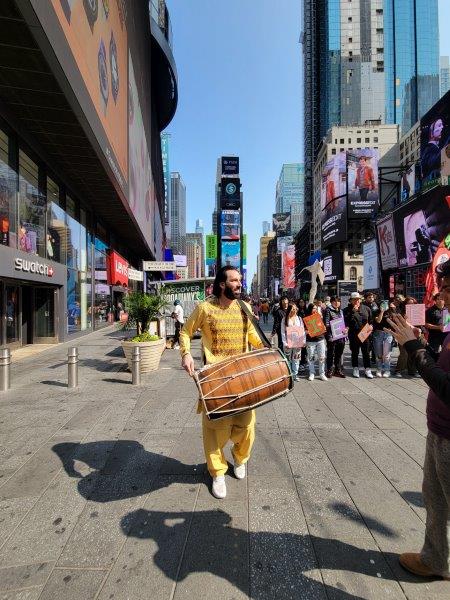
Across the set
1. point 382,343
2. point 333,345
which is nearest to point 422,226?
point 382,343

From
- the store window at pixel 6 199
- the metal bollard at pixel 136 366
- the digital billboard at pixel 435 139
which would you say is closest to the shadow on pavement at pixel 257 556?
the metal bollard at pixel 136 366

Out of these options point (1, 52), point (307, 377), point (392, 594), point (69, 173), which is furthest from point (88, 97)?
point (392, 594)

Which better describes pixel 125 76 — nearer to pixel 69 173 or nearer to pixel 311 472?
pixel 69 173

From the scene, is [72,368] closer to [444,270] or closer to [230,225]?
[444,270]

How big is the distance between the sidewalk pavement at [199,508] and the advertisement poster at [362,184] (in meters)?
57.3

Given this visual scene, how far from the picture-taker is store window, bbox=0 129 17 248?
988 cm

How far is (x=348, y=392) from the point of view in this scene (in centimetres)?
662

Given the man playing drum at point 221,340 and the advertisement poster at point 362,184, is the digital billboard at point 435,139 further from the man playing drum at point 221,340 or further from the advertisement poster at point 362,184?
the man playing drum at point 221,340

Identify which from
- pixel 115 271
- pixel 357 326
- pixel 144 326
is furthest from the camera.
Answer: pixel 115 271

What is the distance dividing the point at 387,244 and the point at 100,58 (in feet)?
47.4

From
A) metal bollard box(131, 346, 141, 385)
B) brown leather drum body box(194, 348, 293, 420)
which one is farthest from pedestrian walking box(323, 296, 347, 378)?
brown leather drum body box(194, 348, 293, 420)

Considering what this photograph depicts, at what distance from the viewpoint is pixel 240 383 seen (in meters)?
2.59

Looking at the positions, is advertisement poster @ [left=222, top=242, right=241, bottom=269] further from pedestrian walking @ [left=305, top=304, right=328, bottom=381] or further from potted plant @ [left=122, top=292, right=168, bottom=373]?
pedestrian walking @ [left=305, top=304, right=328, bottom=381]

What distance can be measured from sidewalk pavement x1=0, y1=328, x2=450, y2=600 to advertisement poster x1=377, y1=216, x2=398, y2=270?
39.2 feet
